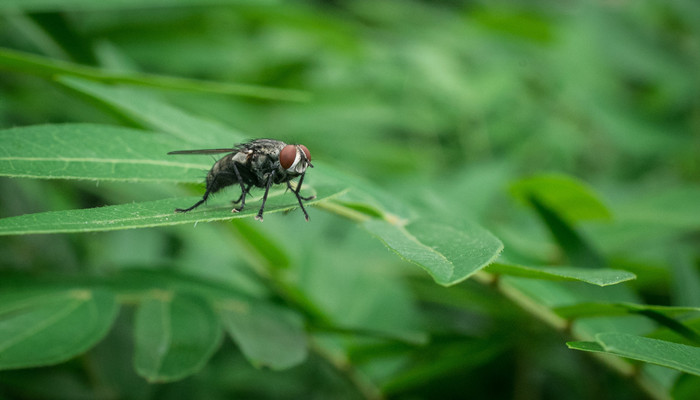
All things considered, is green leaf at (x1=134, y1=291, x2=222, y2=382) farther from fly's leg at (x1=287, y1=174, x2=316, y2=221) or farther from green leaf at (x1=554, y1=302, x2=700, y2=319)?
green leaf at (x1=554, y1=302, x2=700, y2=319)

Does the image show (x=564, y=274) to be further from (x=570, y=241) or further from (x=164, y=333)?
(x=164, y=333)

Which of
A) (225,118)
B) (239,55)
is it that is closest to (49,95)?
(225,118)

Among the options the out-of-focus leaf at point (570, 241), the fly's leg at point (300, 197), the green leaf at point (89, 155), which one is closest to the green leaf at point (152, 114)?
the green leaf at point (89, 155)

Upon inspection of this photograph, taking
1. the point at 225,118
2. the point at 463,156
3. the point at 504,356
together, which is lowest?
the point at 504,356

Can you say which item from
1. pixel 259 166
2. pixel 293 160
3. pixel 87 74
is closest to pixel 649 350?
pixel 293 160

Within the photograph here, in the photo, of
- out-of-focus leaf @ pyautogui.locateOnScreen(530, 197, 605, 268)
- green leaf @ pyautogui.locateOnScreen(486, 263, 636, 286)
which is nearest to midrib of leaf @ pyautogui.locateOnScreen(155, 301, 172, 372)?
green leaf @ pyautogui.locateOnScreen(486, 263, 636, 286)

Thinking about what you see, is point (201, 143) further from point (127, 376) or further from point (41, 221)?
point (127, 376)

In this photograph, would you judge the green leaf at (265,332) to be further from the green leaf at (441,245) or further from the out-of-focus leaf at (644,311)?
the out-of-focus leaf at (644,311)
